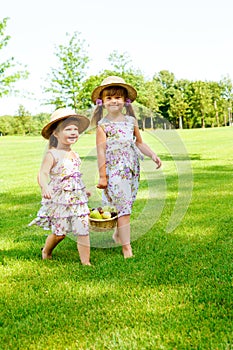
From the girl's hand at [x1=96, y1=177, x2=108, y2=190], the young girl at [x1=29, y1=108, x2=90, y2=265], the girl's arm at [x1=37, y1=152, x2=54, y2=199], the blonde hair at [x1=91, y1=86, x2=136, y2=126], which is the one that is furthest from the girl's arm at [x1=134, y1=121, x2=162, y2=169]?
the girl's arm at [x1=37, y1=152, x2=54, y2=199]

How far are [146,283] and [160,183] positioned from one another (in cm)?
150

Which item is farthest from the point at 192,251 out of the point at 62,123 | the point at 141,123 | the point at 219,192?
the point at 219,192

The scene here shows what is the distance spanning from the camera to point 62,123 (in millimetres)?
3805

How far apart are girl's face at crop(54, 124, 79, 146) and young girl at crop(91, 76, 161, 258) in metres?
0.25

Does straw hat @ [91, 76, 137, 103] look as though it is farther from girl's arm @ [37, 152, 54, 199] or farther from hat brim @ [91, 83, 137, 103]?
girl's arm @ [37, 152, 54, 199]

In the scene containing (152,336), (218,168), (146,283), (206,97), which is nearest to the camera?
(152,336)

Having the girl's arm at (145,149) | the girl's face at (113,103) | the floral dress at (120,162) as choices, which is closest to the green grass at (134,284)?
the girl's arm at (145,149)

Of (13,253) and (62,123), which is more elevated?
(62,123)

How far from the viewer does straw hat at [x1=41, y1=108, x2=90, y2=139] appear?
12.2 feet

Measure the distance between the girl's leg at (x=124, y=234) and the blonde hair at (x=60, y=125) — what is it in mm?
864

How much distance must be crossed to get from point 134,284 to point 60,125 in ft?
4.71

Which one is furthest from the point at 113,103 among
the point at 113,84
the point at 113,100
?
the point at 113,84

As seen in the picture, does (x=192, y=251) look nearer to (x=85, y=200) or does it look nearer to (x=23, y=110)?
(x=85, y=200)

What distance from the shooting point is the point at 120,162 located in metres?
4.00
